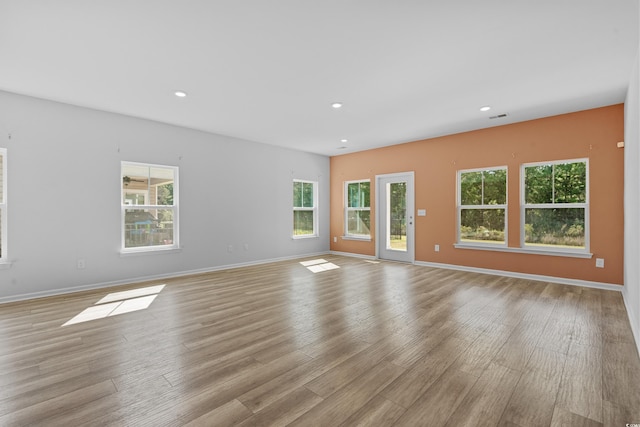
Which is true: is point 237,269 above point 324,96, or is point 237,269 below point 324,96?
below

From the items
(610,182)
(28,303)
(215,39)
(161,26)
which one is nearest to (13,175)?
(28,303)

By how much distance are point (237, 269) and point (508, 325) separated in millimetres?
4627

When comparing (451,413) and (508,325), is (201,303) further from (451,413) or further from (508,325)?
(508,325)

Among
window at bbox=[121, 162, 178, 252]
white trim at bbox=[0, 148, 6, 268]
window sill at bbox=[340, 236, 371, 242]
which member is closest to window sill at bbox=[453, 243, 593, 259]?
window sill at bbox=[340, 236, 371, 242]

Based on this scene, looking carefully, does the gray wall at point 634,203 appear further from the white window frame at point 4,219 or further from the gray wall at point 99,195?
the white window frame at point 4,219

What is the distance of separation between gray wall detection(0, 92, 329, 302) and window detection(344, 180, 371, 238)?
7.69 feet

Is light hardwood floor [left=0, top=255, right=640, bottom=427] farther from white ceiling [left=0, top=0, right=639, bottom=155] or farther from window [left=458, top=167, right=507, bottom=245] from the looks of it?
white ceiling [left=0, top=0, right=639, bottom=155]

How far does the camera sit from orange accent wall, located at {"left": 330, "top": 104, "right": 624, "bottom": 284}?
430 cm

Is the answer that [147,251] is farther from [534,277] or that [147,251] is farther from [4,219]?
[534,277]

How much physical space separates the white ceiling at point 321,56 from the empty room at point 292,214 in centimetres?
3

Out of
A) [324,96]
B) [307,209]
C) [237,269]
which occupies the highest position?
[324,96]

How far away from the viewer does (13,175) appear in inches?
153

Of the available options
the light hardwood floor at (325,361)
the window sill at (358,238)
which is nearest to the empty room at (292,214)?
the light hardwood floor at (325,361)

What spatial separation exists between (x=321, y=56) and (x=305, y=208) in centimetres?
495
